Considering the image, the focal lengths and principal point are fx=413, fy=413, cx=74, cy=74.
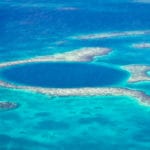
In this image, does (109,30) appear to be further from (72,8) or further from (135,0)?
(135,0)

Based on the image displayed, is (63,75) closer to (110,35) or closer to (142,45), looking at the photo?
(142,45)

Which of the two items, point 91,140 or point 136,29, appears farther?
point 136,29

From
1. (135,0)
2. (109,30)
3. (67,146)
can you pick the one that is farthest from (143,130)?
(135,0)

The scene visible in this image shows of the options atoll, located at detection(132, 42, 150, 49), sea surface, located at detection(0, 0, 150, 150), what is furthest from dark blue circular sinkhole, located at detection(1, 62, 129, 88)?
atoll, located at detection(132, 42, 150, 49)

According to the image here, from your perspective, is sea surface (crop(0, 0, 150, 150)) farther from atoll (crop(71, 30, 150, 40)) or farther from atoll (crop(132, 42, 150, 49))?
atoll (crop(71, 30, 150, 40))

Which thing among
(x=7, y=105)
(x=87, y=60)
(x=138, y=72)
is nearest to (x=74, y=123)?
(x=7, y=105)
